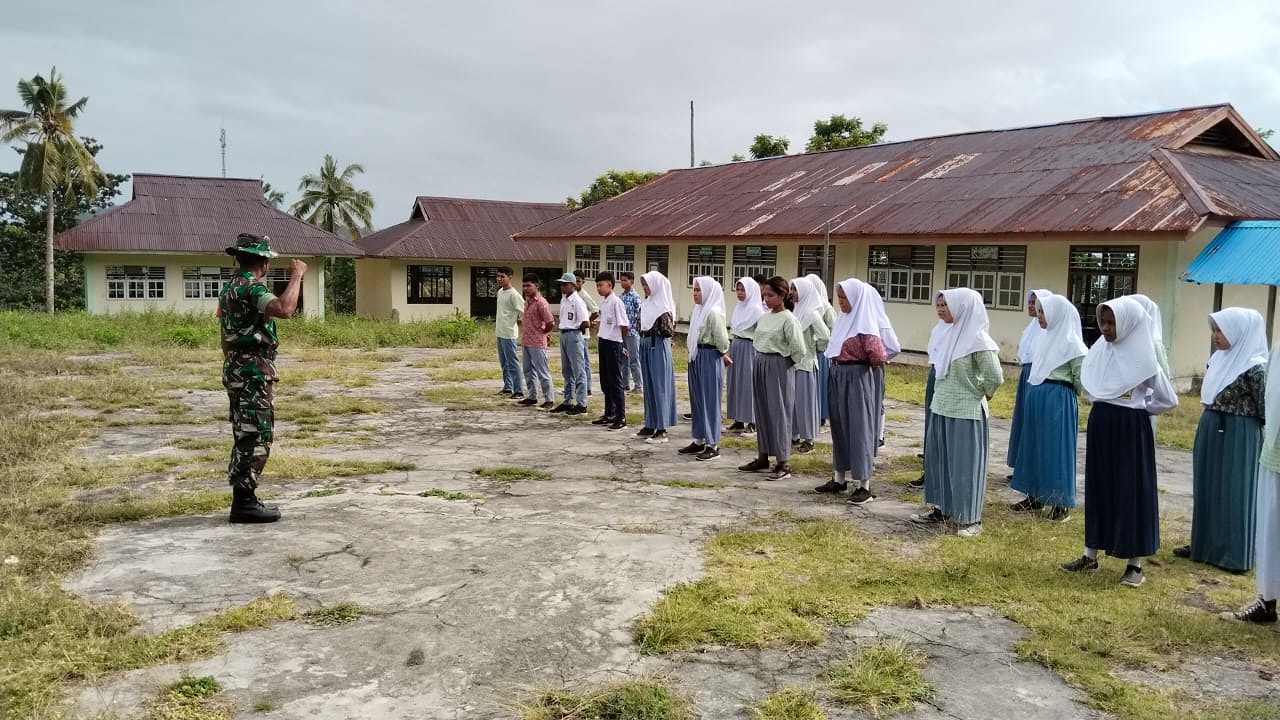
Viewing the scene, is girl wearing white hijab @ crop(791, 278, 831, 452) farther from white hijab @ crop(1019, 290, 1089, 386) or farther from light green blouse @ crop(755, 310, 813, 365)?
white hijab @ crop(1019, 290, 1089, 386)

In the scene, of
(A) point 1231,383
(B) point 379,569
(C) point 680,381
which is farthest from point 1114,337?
(C) point 680,381

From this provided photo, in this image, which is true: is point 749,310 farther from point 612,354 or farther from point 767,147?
point 767,147

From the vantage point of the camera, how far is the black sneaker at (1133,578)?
16.3ft

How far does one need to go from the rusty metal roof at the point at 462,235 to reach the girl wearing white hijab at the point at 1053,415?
2238 centimetres

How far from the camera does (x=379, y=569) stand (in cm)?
490

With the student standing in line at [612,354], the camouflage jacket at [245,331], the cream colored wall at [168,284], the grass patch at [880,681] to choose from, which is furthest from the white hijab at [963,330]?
the cream colored wall at [168,284]

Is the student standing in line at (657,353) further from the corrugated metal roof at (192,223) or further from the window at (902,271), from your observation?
the corrugated metal roof at (192,223)

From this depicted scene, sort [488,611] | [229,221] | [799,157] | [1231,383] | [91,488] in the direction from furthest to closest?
[229,221] < [799,157] < [91,488] < [1231,383] < [488,611]

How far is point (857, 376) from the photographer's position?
21.7ft

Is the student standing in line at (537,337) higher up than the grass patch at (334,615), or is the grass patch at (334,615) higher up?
the student standing in line at (537,337)

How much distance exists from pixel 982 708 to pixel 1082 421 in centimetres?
784

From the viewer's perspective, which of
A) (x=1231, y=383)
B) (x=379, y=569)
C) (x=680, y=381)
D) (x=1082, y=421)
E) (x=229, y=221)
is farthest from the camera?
(x=229, y=221)

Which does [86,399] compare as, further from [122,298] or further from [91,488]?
[122,298]

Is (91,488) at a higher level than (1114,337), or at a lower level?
lower
